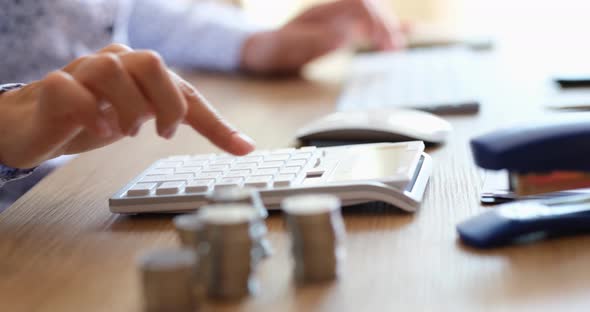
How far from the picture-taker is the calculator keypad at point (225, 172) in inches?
23.7

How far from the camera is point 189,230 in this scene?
444 millimetres

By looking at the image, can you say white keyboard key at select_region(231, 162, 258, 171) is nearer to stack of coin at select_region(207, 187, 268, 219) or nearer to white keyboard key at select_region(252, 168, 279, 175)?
white keyboard key at select_region(252, 168, 279, 175)

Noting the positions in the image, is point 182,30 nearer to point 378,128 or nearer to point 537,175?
point 378,128

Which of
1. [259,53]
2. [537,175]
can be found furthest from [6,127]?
[259,53]

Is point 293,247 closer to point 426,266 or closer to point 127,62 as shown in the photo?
point 426,266

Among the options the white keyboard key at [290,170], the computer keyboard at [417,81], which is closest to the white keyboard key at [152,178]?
the white keyboard key at [290,170]

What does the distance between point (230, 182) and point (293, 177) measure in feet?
0.16

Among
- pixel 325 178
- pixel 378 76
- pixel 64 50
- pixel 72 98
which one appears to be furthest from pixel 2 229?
pixel 378 76

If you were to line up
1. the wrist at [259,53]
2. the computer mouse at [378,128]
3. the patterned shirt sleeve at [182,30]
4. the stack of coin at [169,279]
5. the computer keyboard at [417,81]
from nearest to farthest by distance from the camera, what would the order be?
the stack of coin at [169,279]
the computer mouse at [378,128]
the computer keyboard at [417,81]
the wrist at [259,53]
the patterned shirt sleeve at [182,30]

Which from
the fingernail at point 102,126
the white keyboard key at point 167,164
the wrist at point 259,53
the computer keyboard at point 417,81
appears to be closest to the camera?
the fingernail at point 102,126

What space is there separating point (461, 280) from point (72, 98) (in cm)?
30

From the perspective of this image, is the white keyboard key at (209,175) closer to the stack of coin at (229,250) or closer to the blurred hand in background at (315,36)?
the stack of coin at (229,250)

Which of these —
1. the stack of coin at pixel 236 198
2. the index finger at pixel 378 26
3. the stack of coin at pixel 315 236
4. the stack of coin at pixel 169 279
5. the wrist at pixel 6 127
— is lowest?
the stack of coin at pixel 169 279

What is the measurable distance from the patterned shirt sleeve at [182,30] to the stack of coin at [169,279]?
43.2 inches
